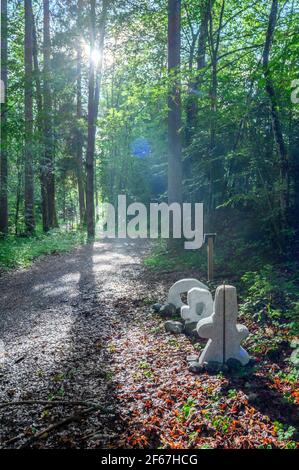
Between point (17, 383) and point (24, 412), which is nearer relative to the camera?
point (24, 412)

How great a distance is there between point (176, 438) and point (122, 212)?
85.6 feet

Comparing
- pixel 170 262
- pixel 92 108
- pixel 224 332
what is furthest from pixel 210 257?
pixel 92 108

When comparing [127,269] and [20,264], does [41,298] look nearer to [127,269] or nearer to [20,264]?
[127,269]

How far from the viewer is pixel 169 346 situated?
4.40m

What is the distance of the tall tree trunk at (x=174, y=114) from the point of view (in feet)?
32.7

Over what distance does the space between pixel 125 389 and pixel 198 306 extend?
72.9 inches

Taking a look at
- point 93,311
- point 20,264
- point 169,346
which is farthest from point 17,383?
point 20,264

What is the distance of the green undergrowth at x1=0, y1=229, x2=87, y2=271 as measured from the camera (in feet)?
35.0

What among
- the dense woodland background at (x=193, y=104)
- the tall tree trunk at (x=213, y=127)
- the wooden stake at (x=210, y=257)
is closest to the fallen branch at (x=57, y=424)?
the wooden stake at (x=210, y=257)

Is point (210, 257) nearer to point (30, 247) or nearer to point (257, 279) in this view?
point (257, 279)

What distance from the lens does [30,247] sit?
1290cm

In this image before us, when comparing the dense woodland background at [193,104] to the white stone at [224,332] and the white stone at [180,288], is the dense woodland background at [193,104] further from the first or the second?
the white stone at [224,332]

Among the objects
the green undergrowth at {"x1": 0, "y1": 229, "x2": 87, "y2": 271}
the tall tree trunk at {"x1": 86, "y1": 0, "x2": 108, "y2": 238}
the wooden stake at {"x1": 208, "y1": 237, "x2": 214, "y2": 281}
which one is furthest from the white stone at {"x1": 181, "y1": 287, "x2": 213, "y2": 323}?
the tall tree trunk at {"x1": 86, "y1": 0, "x2": 108, "y2": 238}

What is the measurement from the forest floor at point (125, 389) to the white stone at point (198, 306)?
13.7 inches
